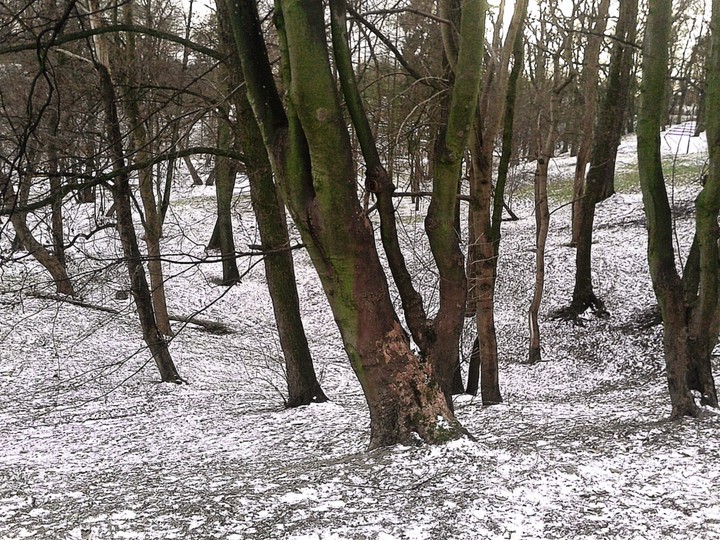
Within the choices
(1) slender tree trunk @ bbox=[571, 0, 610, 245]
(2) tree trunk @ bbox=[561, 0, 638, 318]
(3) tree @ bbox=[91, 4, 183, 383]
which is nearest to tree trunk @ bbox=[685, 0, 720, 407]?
(1) slender tree trunk @ bbox=[571, 0, 610, 245]

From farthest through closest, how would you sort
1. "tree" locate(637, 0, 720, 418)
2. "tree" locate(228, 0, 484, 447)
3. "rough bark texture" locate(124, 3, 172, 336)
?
"rough bark texture" locate(124, 3, 172, 336)
"tree" locate(637, 0, 720, 418)
"tree" locate(228, 0, 484, 447)

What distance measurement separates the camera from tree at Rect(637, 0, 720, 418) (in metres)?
4.78

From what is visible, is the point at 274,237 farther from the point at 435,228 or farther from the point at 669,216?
the point at 669,216

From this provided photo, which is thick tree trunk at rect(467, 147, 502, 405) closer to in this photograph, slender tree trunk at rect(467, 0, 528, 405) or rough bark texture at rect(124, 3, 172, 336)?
slender tree trunk at rect(467, 0, 528, 405)

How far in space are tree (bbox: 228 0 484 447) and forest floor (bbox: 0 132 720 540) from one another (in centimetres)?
33

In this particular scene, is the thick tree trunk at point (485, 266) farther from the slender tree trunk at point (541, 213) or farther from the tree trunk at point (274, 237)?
the slender tree trunk at point (541, 213)

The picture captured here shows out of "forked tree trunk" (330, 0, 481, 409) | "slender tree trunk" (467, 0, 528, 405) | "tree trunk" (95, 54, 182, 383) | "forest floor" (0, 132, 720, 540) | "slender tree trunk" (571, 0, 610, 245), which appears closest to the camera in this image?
"forest floor" (0, 132, 720, 540)

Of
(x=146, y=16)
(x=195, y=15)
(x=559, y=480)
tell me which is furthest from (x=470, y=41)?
(x=195, y=15)

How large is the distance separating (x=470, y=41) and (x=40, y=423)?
736 cm

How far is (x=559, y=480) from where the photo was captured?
3617 mm

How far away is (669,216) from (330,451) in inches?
130

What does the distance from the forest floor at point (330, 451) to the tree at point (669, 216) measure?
1.81ft

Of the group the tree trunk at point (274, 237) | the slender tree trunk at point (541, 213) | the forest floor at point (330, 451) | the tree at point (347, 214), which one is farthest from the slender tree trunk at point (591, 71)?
the tree at point (347, 214)

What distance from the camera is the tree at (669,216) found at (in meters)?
4.78
